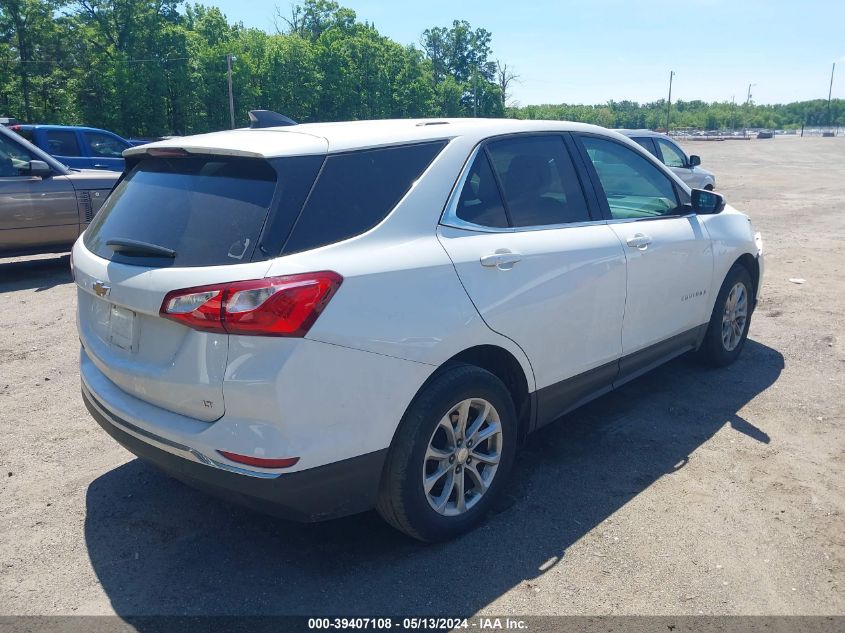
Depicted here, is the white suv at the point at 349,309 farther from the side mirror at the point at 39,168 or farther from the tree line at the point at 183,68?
the tree line at the point at 183,68

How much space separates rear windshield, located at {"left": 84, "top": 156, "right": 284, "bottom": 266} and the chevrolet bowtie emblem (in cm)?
12

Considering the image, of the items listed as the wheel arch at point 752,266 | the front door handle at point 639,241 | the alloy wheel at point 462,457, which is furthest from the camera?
the wheel arch at point 752,266

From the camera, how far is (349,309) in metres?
2.69

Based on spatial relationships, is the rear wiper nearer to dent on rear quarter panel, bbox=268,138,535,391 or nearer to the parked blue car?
dent on rear quarter panel, bbox=268,138,535,391

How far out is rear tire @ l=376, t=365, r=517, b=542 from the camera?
2945 millimetres

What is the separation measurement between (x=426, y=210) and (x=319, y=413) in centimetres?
105

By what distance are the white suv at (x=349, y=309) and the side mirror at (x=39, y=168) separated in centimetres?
A: 604

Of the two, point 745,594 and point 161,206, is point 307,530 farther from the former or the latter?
point 745,594

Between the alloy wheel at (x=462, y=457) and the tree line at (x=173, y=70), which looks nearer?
the alloy wheel at (x=462, y=457)

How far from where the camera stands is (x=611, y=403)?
16.3ft

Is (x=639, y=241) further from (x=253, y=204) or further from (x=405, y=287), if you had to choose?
(x=253, y=204)

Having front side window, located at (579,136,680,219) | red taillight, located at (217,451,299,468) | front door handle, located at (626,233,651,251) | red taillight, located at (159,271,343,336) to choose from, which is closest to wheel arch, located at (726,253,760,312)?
front side window, located at (579,136,680,219)

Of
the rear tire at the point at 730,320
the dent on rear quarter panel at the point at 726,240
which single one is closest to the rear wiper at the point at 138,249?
the dent on rear quarter panel at the point at 726,240

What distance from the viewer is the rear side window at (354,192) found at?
2748 millimetres
